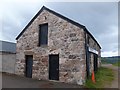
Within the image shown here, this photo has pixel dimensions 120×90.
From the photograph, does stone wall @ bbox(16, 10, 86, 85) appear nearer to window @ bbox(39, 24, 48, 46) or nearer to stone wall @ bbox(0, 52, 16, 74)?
window @ bbox(39, 24, 48, 46)

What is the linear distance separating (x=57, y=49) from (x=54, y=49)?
13.9 inches

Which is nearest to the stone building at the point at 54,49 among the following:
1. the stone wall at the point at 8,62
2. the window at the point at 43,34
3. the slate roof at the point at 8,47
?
the window at the point at 43,34

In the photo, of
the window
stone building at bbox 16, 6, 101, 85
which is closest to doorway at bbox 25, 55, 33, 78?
stone building at bbox 16, 6, 101, 85

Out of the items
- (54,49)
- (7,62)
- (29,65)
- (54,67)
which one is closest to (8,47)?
(7,62)

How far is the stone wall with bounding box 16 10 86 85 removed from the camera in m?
12.9

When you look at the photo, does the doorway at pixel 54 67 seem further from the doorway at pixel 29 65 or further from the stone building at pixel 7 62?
the stone building at pixel 7 62

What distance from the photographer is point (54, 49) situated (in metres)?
14.5

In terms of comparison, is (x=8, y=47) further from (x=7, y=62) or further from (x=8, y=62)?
(x=8, y=62)

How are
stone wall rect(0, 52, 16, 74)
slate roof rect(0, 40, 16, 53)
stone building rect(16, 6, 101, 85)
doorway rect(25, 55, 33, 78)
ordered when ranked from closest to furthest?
stone building rect(16, 6, 101, 85) → doorway rect(25, 55, 33, 78) → stone wall rect(0, 52, 16, 74) → slate roof rect(0, 40, 16, 53)

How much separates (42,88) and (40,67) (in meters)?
4.31

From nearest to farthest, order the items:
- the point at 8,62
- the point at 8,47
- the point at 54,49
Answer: the point at 54,49 → the point at 8,62 → the point at 8,47

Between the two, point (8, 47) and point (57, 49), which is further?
point (8, 47)

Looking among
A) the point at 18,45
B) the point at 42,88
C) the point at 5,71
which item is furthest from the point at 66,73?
the point at 5,71

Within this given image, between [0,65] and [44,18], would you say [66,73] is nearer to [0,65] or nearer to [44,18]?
[44,18]
